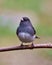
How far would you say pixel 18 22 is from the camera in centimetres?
592

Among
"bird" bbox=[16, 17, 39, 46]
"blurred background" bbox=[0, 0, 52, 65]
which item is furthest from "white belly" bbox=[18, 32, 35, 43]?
"blurred background" bbox=[0, 0, 52, 65]

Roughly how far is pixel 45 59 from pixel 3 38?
957 millimetres

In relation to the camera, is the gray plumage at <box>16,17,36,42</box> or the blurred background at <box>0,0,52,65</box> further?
the blurred background at <box>0,0,52,65</box>

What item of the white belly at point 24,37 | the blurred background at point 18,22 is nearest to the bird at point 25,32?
the white belly at point 24,37

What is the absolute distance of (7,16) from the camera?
6.38m

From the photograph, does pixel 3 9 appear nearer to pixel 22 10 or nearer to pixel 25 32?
pixel 22 10

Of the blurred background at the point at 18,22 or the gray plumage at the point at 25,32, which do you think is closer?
the gray plumage at the point at 25,32

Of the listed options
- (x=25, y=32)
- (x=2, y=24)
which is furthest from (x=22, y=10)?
(x=25, y=32)

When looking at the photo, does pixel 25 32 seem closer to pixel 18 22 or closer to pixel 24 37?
pixel 24 37

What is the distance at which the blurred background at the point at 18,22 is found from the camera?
16.8 feet

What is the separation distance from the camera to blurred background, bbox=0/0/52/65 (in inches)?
201

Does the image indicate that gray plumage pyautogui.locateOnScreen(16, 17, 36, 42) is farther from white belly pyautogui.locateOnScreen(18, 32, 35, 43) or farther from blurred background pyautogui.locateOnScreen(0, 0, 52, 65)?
blurred background pyautogui.locateOnScreen(0, 0, 52, 65)

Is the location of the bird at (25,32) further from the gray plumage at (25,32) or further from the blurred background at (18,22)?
the blurred background at (18,22)

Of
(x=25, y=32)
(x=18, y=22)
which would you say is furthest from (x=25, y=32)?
(x=18, y=22)
